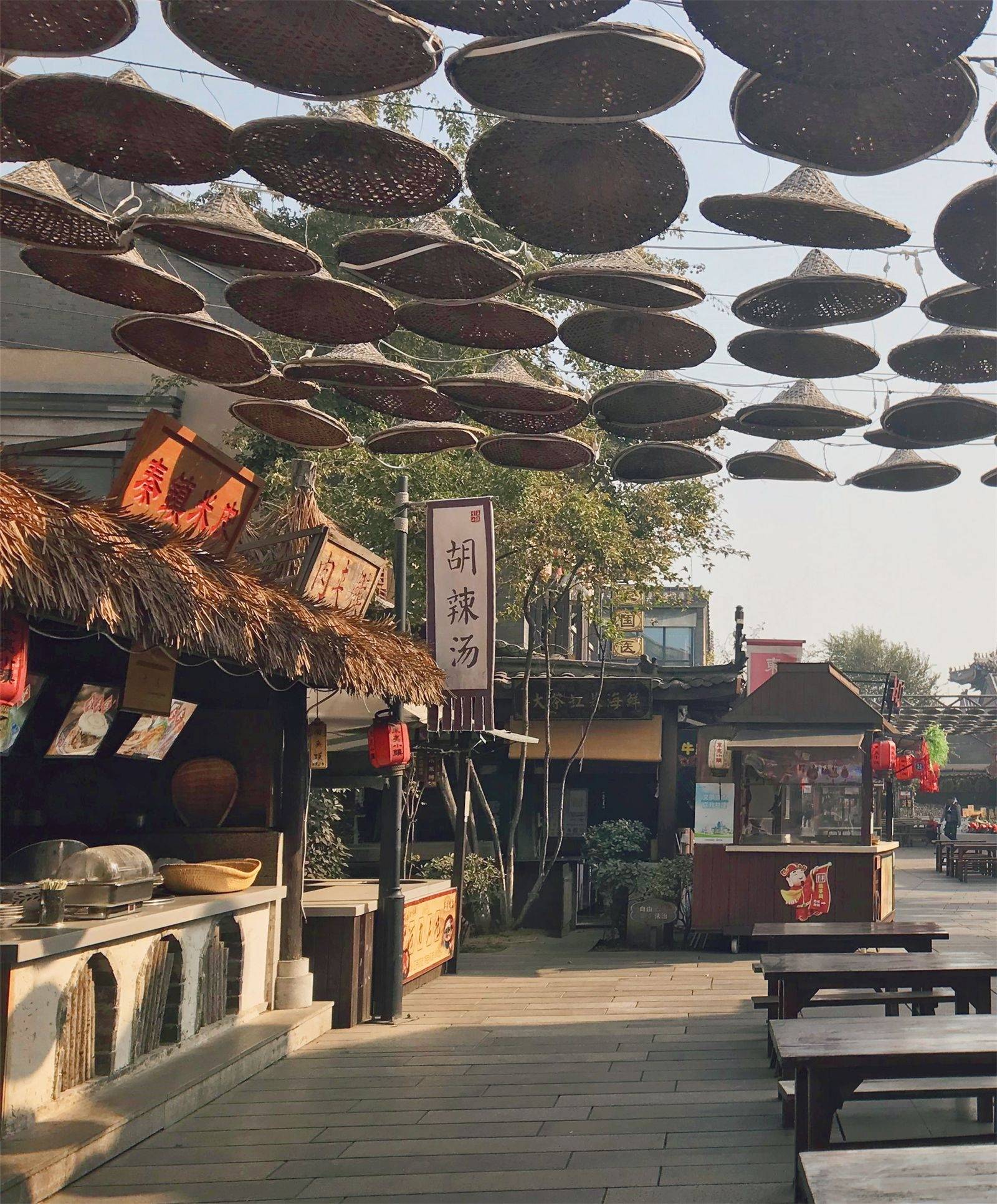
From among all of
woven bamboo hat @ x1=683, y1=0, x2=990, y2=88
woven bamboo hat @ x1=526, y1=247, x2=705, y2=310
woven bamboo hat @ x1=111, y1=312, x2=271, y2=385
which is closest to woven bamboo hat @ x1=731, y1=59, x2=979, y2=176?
woven bamboo hat @ x1=683, y1=0, x2=990, y2=88

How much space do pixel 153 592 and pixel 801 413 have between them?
423 centimetres

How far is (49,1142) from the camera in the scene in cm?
637

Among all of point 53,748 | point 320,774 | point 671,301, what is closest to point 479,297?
point 671,301

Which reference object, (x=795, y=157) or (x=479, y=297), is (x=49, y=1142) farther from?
(x=795, y=157)

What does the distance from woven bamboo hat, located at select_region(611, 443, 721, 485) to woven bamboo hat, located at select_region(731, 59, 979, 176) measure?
371cm

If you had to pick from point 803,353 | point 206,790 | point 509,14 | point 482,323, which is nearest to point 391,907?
point 206,790

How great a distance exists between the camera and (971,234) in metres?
6.14

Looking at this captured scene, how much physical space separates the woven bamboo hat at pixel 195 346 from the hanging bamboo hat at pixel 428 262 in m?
1.10

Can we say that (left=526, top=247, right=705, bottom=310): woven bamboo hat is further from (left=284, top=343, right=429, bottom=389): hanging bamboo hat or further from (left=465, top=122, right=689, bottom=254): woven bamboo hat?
(left=284, top=343, right=429, bottom=389): hanging bamboo hat

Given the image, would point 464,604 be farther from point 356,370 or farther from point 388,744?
point 356,370

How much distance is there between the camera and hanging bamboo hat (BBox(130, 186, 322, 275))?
635 cm

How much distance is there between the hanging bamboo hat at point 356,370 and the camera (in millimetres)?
8234

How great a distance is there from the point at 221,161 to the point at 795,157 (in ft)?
8.23

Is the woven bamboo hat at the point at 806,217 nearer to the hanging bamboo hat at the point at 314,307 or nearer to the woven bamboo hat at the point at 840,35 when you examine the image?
the woven bamboo hat at the point at 840,35
